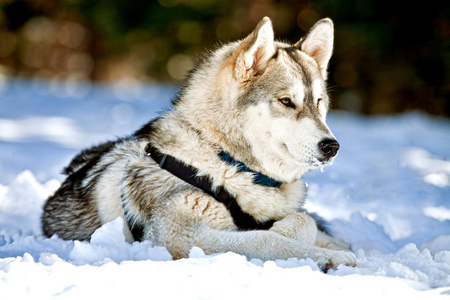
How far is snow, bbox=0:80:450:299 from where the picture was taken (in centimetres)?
220

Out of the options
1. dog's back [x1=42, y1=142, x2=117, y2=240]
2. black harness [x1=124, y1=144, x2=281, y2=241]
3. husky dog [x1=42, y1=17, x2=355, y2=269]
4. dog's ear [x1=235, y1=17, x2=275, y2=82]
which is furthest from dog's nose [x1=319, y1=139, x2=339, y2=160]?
dog's back [x1=42, y1=142, x2=117, y2=240]

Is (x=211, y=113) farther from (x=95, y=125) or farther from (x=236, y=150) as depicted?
(x=95, y=125)

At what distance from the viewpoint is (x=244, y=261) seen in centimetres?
→ 239

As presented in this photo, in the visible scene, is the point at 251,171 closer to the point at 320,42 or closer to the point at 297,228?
the point at 297,228

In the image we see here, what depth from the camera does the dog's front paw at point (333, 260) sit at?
2.50 meters

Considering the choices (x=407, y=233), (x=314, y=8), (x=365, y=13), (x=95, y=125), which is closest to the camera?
(x=407, y=233)

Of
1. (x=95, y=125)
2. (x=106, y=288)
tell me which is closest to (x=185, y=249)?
(x=106, y=288)

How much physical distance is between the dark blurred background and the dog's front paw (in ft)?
12.6

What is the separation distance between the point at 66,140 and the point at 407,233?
247 inches

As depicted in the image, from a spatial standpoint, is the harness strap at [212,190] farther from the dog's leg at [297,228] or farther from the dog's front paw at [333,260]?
the dog's front paw at [333,260]

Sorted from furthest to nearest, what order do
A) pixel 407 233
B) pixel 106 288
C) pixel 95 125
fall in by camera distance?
pixel 95 125
pixel 407 233
pixel 106 288

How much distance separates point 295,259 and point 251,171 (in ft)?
2.48

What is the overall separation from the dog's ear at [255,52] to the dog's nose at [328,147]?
655 millimetres

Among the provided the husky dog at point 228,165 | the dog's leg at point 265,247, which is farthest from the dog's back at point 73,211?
the dog's leg at point 265,247
